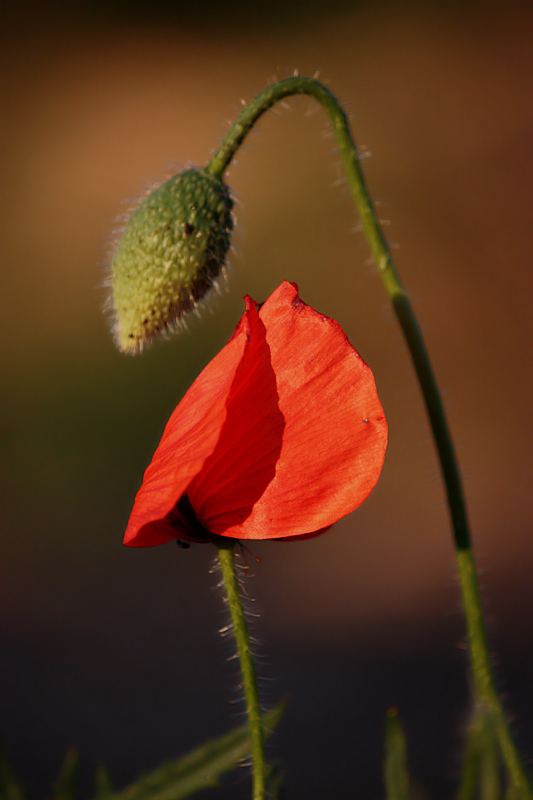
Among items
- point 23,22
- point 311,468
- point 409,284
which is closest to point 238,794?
point 311,468

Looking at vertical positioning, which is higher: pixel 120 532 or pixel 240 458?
pixel 120 532

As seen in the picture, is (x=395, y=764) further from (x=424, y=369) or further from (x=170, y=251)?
(x=170, y=251)

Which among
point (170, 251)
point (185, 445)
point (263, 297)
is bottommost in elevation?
point (185, 445)

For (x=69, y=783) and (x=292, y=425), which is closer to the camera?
(x=292, y=425)

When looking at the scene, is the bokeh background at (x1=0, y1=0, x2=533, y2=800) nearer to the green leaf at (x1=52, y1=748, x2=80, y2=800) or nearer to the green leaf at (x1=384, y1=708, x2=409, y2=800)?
the green leaf at (x1=52, y1=748, x2=80, y2=800)

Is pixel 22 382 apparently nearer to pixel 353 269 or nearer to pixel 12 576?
pixel 12 576

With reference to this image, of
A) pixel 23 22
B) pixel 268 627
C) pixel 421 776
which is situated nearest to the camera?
pixel 421 776

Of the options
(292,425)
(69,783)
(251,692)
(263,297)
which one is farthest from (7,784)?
(263,297)
